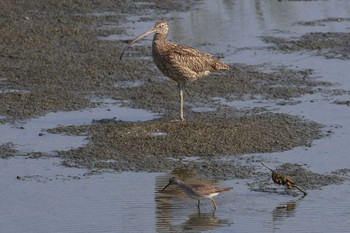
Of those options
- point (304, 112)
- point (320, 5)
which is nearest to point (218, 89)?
point (304, 112)

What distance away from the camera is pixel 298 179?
12266mm

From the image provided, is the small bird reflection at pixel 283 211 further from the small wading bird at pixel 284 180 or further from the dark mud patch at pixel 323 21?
the dark mud patch at pixel 323 21

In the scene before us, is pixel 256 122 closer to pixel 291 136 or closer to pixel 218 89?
pixel 291 136

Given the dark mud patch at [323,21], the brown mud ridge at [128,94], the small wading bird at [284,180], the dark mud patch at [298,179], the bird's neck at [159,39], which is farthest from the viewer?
the dark mud patch at [323,21]

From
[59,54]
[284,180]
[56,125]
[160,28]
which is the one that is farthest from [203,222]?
[59,54]

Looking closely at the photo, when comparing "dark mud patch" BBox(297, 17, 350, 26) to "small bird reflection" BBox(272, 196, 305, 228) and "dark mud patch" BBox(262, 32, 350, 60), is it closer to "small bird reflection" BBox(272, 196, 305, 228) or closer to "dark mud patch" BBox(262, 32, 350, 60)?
"dark mud patch" BBox(262, 32, 350, 60)

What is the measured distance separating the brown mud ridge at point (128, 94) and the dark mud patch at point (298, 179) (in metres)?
0.30

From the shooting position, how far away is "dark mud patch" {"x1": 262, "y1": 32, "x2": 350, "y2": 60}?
58.6 feet

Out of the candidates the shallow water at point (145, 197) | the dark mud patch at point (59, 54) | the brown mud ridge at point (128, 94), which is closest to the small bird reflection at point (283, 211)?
the shallow water at point (145, 197)

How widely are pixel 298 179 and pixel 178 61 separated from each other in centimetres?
311

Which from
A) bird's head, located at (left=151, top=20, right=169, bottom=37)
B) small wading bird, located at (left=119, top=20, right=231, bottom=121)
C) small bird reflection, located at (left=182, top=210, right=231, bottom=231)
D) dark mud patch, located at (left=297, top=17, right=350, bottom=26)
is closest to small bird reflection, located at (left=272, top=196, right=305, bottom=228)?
small bird reflection, located at (left=182, top=210, right=231, bottom=231)

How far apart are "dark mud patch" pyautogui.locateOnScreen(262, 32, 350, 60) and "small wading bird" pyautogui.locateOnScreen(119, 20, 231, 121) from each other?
3.22 metres

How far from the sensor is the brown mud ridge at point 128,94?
43.2 ft

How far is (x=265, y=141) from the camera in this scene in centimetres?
1357
